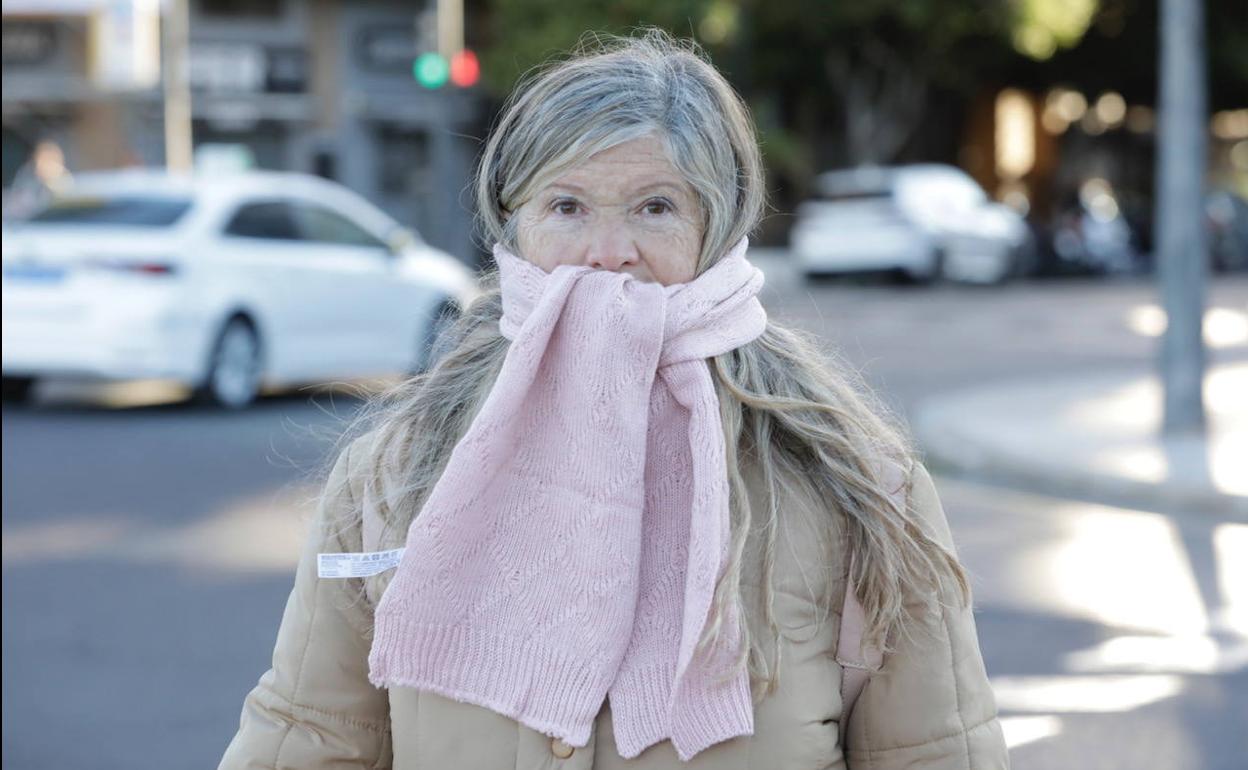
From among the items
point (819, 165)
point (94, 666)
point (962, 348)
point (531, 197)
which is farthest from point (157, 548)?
point (819, 165)

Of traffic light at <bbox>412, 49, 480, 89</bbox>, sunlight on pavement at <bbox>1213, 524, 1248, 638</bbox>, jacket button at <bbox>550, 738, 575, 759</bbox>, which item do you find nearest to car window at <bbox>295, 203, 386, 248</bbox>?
sunlight on pavement at <bbox>1213, 524, 1248, 638</bbox>

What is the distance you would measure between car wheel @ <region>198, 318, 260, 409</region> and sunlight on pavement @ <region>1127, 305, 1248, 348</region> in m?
9.14

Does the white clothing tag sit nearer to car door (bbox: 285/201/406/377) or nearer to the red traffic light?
car door (bbox: 285/201/406/377)

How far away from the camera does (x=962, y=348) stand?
18359 millimetres

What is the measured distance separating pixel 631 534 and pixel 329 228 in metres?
12.2

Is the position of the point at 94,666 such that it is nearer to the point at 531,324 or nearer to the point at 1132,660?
the point at 1132,660

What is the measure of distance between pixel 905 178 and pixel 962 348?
9.41 m

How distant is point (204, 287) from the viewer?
488 inches

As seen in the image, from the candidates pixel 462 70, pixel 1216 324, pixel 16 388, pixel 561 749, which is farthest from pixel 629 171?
pixel 462 70

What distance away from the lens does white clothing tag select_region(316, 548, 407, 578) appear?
205 centimetres

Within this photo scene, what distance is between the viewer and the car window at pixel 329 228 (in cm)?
1364

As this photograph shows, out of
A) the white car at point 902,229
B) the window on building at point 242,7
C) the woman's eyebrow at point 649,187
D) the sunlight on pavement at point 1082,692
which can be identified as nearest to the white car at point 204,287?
the sunlight on pavement at point 1082,692

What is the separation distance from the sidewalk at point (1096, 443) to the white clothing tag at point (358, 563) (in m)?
7.90

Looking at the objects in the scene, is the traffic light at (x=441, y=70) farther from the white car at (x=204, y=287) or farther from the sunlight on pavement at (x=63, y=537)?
the sunlight on pavement at (x=63, y=537)
